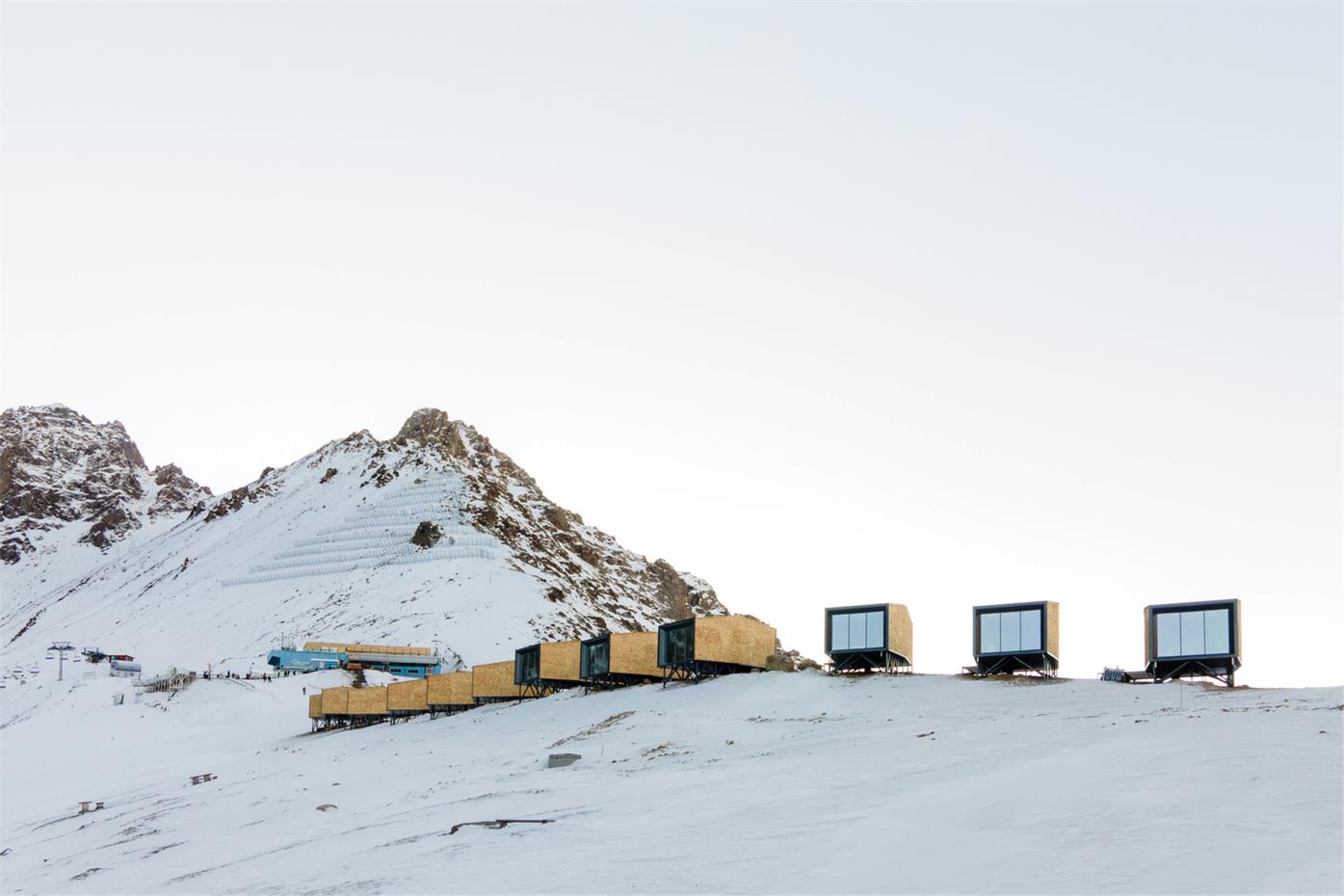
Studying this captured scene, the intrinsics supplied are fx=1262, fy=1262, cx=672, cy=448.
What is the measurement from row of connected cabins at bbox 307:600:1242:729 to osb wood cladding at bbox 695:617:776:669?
43 millimetres

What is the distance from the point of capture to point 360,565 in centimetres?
15400

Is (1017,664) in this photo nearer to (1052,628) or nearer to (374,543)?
(1052,628)

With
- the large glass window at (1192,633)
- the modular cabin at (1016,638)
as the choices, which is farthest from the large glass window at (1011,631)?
the large glass window at (1192,633)

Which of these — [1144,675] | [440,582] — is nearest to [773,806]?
[1144,675]

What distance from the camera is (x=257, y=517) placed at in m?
195

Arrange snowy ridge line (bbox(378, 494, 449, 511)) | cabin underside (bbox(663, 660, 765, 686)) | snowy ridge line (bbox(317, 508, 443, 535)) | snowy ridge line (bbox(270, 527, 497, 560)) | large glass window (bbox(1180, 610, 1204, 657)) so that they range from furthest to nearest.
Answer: snowy ridge line (bbox(378, 494, 449, 511)) → snowy ridge line (bbox(317, 508, 443, 535)) → snowy ridge line (bbox(270, 527, 497, 560)) → cabin underside (bbox(663, 660, 765, 686)) → large glass window (bbox(1180, 610, 1204, 657))

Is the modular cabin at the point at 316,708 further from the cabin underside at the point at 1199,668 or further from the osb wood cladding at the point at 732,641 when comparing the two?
the cabin underside at the point at 1199,668

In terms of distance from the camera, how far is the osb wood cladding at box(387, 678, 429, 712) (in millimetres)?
70625

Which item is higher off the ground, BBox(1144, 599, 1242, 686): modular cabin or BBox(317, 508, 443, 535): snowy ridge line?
BBox(317, 508, 443, 535): snowy ridge line

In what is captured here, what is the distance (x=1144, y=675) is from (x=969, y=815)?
87.8ft

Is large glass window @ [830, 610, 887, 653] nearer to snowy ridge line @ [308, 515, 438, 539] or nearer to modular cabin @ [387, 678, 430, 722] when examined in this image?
modular cabin @ [387, 678, 430, 722]

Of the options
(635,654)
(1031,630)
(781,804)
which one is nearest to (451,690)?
(635,654)

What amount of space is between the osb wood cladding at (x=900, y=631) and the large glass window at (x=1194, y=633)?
35.4ft

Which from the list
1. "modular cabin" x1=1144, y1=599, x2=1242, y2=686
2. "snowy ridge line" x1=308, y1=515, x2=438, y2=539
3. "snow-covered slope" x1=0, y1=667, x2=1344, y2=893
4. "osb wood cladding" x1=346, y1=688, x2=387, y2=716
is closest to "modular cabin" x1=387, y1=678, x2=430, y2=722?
"osb wood cladding" x1=346, y1=688, x2=387, y2=716
